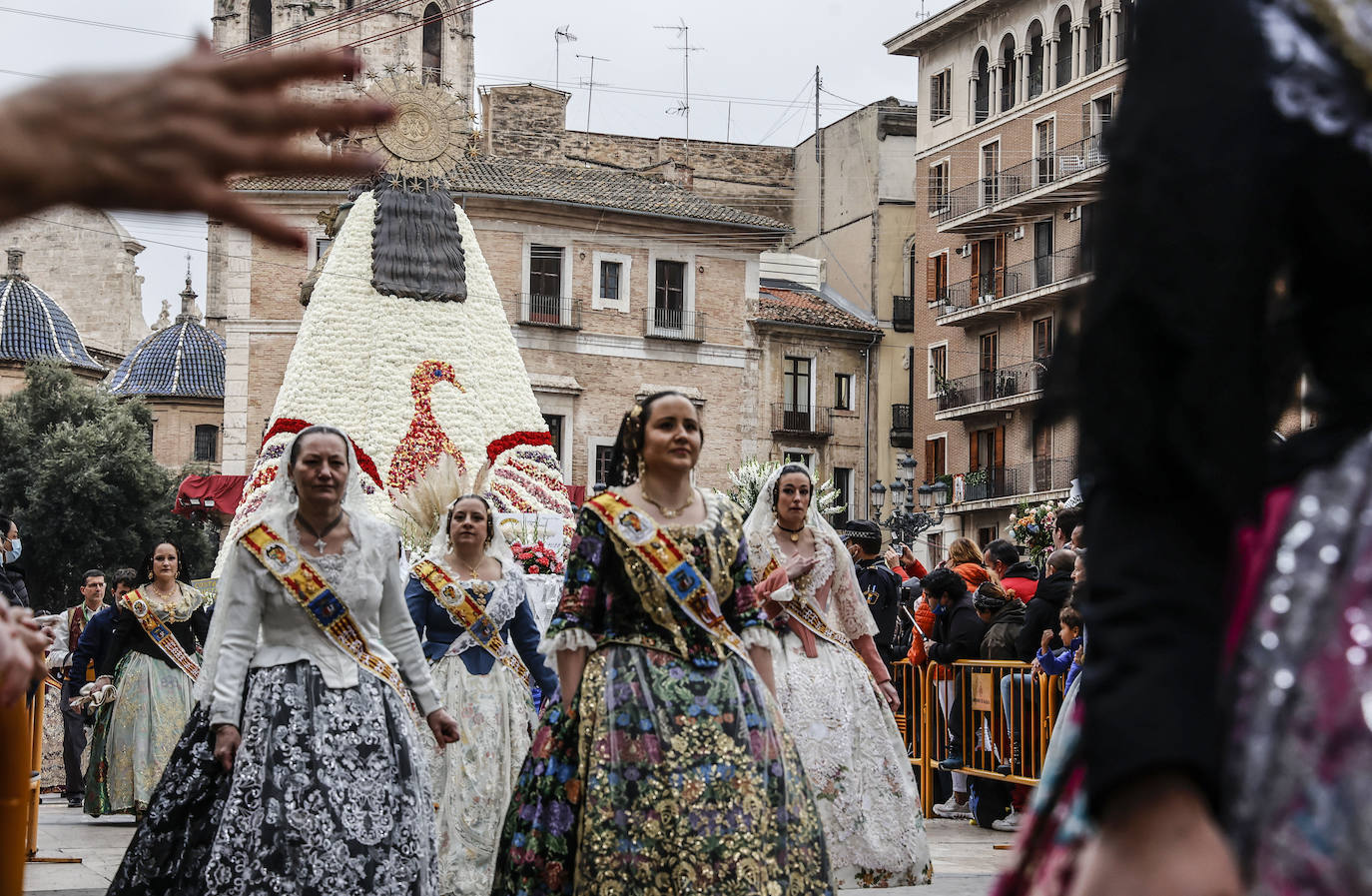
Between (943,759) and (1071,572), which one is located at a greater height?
(1071,572)

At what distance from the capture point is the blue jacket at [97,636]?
13766mm

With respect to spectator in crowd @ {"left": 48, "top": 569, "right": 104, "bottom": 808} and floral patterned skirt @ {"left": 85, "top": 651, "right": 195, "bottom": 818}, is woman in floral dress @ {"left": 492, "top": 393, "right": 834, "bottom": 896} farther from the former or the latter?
spectator in crowd @ {"left": 48, "top": 569, "right": 104, "bottom": 808}

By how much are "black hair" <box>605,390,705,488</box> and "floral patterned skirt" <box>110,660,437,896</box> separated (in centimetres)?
112

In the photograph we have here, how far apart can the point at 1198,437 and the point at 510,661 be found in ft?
28.8

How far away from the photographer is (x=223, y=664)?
6492 mm

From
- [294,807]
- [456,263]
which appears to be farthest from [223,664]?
[456,263]

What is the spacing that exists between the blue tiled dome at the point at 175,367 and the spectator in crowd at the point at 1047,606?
47.5 metres

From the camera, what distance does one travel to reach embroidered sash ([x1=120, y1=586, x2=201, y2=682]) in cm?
1324

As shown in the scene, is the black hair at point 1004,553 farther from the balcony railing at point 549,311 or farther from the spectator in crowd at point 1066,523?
the balcony railing at point 549,311

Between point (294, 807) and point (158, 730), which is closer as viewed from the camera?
point (294, 807)

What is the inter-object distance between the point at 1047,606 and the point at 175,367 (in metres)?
49.0

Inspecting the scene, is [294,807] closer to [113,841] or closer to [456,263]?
[113,841]

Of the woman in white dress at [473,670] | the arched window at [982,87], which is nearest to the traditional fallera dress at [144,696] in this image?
the woman in white dress at [473,670]

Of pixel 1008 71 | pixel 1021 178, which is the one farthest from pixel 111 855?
pixel 1008 71
